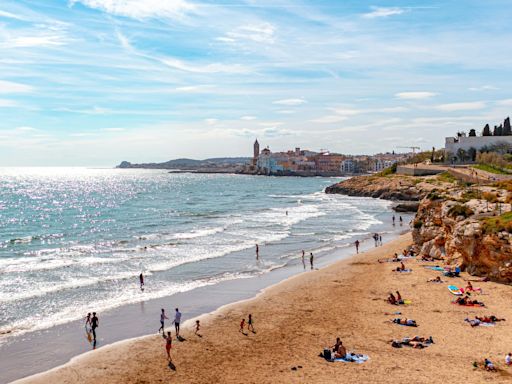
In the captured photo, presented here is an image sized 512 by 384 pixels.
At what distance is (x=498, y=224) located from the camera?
942 inches

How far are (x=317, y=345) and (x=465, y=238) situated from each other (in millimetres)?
12185

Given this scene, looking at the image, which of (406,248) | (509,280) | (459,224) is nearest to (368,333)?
(509,280)

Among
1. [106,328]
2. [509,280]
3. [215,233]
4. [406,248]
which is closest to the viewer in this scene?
[106,328]

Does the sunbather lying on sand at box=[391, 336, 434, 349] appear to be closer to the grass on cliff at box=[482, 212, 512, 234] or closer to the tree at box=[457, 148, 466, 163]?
the grass on cliff at box=[482, 212, 512, 234]

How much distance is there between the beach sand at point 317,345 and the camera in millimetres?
14672

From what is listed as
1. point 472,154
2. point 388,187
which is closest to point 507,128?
point 472,154

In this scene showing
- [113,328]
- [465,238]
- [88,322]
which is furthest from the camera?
[465,238]

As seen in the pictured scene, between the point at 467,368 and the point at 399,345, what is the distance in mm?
2447

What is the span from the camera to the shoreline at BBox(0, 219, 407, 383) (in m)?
16.3

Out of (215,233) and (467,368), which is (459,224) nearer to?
(467,368)

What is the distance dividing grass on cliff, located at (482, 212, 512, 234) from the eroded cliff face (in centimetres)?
17

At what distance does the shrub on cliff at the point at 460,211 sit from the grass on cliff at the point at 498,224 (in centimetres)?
284

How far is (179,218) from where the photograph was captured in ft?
197

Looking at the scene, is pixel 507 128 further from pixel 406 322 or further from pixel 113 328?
pixel 113 328
